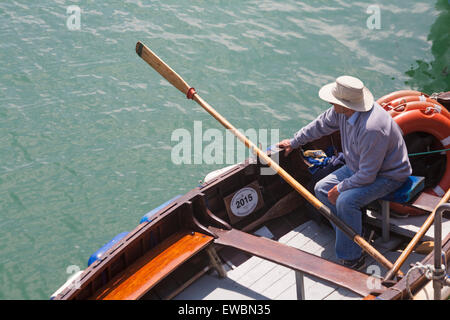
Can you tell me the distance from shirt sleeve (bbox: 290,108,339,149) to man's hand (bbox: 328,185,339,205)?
66 cm

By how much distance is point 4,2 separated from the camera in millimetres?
12016

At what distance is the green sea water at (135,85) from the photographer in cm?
771

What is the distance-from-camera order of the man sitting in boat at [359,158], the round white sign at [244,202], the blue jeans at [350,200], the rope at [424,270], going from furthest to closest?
the round white sign at [244,202] < the blue jeans at [350,200] < the man sitting in boat at [359,158] < the rope at [424,270]

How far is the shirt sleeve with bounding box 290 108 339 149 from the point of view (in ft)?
17.1

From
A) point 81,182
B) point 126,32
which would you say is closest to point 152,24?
point 126,32

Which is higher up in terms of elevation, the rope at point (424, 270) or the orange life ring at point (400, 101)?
the orange life ring at point (400, 101)

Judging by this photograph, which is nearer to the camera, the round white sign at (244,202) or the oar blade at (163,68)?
the round white sign at (244,202)

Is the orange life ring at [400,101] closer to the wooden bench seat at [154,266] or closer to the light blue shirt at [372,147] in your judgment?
the light blue shirt at [372,147]

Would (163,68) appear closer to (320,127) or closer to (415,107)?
(320,127)

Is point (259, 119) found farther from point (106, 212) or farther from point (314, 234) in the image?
point (314, 234)

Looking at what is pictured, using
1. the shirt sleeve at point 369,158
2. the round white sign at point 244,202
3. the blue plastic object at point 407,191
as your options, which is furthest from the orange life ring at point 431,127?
the round white sign at point 244,202

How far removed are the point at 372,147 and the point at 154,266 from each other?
2037 millimetres

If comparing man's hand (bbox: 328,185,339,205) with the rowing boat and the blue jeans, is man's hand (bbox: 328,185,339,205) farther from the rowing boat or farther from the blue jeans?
Answer: the rowing boat

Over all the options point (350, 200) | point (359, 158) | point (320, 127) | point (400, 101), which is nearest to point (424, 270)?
point (350, 200)
